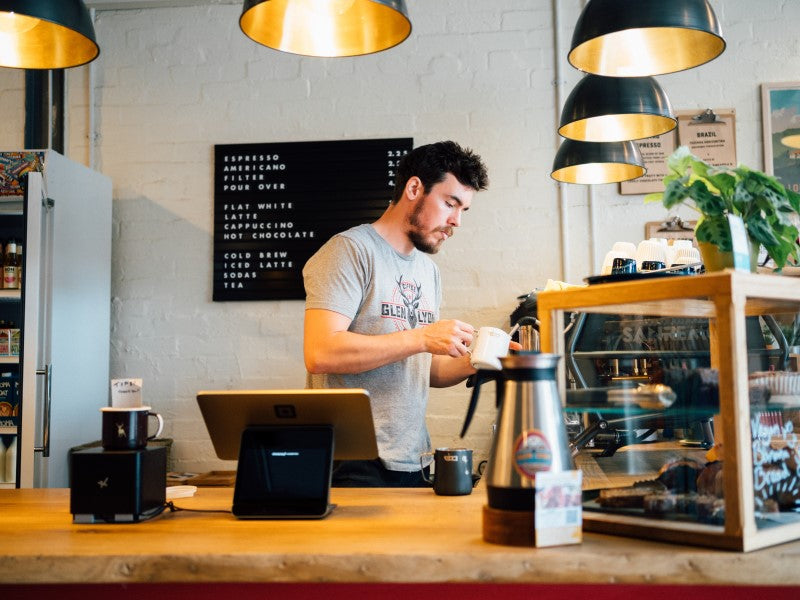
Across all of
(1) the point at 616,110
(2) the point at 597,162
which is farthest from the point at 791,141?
(1) the point at 616,110

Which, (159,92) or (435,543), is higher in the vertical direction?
(159,92)

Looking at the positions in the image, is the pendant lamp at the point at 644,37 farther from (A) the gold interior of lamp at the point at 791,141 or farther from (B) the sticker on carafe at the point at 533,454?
(A) the gold interior of lamp at the point at 791,141

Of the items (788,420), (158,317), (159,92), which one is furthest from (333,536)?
(159,92)

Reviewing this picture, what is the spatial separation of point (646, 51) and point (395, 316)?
105 cm

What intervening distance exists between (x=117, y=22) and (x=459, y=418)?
2.83 metres

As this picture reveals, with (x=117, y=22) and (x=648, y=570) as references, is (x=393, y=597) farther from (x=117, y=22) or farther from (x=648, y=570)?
(x=117, y=22)

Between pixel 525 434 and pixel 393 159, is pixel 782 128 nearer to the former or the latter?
pixel 393 159

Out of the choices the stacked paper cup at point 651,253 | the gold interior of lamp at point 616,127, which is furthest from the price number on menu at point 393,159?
the stacked paper cup at point 651,253

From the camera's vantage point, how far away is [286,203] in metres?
3.96

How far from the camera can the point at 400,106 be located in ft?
13.1

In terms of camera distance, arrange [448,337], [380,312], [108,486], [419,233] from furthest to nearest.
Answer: [419,233]
[380,312]
[448,337]
[108,486]

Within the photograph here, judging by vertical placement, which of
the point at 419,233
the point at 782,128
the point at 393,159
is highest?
the point at 782,128

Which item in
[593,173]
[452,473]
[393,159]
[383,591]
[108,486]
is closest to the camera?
[383,591]

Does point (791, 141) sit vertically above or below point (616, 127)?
above
